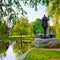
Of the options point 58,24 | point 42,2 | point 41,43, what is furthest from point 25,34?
point 42,2

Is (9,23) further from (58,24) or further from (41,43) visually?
(58,24)

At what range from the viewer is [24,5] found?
16.8ft

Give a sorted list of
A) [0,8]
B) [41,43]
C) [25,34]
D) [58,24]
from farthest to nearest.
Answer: [25,34] → [58,24] → [41,43] → [0,8]

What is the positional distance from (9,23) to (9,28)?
165 millimetres

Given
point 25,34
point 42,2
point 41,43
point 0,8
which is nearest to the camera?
point 0,8

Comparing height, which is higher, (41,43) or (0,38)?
Answer: (0,38)

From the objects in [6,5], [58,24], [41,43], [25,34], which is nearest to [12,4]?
[6,5]

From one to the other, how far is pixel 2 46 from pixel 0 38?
0.17m

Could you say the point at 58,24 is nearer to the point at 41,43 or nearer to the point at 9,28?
the point at 41,43

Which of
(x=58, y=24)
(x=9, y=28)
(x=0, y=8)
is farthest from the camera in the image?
(x=58, y=24)

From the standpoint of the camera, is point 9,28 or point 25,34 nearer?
point 9,28

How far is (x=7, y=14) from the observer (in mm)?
4570

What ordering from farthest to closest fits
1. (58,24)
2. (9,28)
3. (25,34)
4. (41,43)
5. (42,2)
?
(25,34) → (58,24) → (41,43) → (42,2) → (9,28)

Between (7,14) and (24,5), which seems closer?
(7,14)
